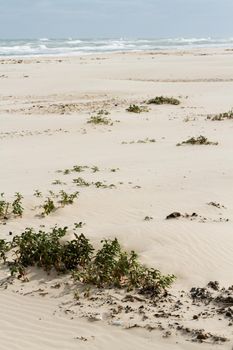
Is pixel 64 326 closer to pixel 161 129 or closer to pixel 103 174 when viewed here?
pixel 103 174

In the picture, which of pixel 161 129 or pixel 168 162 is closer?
pixel 168 162

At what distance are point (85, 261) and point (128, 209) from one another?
97.1 inches

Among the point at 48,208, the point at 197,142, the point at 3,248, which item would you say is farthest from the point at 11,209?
the point at 197,142

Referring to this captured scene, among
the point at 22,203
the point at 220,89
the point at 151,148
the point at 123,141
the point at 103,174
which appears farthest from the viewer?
the point at 220,89

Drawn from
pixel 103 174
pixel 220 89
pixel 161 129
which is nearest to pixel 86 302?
pixel 103 174

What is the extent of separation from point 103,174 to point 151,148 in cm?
281

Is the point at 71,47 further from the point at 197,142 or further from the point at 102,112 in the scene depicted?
the point at 197,142

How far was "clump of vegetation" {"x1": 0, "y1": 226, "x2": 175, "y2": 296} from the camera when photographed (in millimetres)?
6172

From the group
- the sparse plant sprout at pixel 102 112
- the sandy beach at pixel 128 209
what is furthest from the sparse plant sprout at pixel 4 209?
the sparse plant sprout at pixel 102 112

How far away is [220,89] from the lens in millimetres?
25062

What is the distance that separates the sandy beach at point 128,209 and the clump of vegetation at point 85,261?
16 cm

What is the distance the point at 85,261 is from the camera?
21.7 ft

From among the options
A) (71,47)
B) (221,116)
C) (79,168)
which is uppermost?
(71,47)

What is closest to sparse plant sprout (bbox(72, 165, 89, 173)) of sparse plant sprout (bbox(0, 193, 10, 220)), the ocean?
sparse plant sprout (bbox(0, 193, 10, 220))
